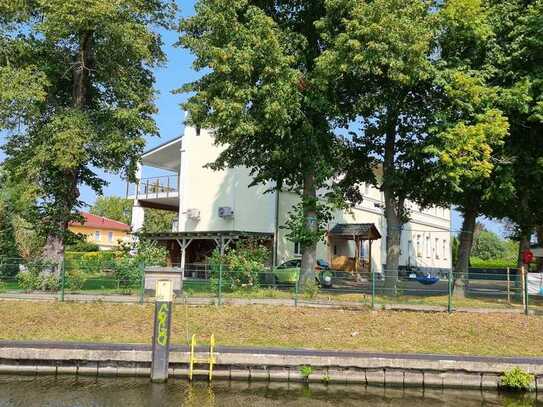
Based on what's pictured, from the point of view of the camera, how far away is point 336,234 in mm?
35094

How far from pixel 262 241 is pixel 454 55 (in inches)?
596

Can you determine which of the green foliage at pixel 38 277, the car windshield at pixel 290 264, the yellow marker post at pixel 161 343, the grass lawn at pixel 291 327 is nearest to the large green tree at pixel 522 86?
the grass lawn at pixel 291 327

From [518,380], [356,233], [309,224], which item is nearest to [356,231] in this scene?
[356,233]

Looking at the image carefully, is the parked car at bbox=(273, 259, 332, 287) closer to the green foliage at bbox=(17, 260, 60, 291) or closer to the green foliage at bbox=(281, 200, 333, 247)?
the green foliage at bbox=(281, 200, 333, 247)

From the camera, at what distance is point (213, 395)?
1046 cm

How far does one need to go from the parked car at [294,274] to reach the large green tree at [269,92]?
451mm

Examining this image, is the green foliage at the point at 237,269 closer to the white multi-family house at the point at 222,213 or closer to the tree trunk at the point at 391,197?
the tree trunk at the point at 391,197

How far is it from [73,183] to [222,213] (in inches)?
467

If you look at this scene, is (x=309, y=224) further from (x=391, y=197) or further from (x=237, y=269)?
(x=237, y=269)

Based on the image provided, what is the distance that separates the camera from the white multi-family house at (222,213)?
1262 inches

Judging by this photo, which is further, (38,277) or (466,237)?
(466,237)

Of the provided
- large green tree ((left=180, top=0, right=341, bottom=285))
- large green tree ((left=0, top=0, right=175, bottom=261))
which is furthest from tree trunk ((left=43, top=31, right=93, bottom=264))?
large green tree ((left=180, top=0, right=341, bottom=285))

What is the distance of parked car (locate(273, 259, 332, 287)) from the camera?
20.4 metres

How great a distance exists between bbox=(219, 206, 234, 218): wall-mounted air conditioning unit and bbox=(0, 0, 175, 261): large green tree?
418 inches
